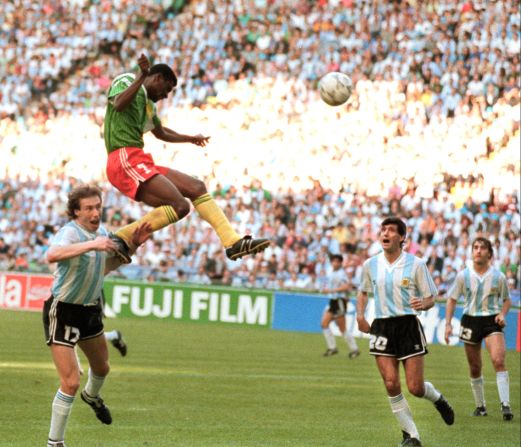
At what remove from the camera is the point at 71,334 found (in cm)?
879

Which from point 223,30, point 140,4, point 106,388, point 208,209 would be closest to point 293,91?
point 223,30

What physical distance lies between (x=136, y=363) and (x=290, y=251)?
10.0 metres

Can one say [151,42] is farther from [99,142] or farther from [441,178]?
[441,178]

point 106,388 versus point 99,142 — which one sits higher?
point 99,142

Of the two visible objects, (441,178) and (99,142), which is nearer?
(441,178)

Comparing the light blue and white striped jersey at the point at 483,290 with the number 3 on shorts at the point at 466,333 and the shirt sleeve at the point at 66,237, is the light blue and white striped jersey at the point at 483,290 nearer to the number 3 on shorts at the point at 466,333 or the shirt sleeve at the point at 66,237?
the number 3 on shorts at the point at 466,333

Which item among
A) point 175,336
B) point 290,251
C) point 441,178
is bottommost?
point 175,336

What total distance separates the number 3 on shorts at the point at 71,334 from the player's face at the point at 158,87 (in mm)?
2098

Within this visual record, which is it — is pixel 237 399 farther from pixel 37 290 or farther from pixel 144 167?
pixel 37 290

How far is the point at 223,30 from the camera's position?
33375mm

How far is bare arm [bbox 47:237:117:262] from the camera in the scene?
7.83m

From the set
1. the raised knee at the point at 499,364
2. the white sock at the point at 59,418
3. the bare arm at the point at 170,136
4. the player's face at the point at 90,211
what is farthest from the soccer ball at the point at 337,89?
the white sock at the point at 59,418

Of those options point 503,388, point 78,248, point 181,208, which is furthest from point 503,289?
point 78,248

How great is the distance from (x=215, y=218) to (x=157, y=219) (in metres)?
0.64
